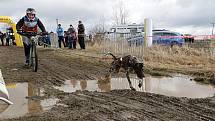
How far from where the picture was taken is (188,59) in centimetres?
1648

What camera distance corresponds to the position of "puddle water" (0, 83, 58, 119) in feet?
22.0

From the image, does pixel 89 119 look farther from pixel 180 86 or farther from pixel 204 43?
pixel 204 43

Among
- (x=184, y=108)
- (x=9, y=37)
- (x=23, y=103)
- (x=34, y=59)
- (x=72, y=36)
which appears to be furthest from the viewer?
(x=9, y=37)

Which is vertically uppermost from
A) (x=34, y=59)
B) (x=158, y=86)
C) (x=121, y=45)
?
(x=121, y=45)

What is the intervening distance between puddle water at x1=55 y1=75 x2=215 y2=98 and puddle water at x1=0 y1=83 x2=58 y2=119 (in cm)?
84

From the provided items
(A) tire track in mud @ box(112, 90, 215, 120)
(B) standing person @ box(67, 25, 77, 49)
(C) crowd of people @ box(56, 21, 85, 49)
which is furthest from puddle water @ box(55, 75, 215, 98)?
(B) standing person @ box(67, 25, 77, 49)

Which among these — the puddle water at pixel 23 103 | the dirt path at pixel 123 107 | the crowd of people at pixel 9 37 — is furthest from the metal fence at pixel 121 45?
the crowd of people at pixel 9 37

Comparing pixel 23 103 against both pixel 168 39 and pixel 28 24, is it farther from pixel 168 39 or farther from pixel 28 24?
pixel 168 39

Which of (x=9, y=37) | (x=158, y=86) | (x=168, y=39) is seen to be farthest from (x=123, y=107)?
(x=9, y=37)

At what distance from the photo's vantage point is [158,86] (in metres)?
9.96

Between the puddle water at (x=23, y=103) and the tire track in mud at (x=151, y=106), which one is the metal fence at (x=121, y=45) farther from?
the tire track in mud at (x=151, y=106)

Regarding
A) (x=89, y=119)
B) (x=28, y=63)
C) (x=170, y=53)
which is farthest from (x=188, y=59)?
(x=89, y=119)

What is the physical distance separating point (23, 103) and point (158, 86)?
3893 mm

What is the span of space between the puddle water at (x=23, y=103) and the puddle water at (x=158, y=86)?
843 millimetres
